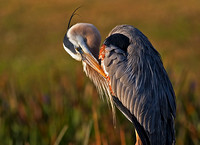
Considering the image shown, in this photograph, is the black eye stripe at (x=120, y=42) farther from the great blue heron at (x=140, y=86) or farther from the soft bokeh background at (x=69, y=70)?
the soft bokeh background at (x=69, y=70)

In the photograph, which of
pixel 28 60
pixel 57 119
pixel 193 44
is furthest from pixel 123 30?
pixel 193 44

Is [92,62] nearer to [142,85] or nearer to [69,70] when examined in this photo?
[142,85]

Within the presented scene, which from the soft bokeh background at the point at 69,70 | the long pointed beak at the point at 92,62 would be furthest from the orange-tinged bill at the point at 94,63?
the soft bokeh background at the point at 69,70

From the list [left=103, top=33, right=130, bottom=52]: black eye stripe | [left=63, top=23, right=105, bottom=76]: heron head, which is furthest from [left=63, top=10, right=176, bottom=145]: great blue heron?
[left=63, top=23, right=105, bottom=76]: heron head

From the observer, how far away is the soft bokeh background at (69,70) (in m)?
3.20

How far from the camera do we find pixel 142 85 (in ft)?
6.91

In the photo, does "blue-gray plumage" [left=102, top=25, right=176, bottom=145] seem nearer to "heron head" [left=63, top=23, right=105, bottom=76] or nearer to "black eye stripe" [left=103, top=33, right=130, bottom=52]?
"black eye stripe" [left=103, top=33, right=130, bottom=52]

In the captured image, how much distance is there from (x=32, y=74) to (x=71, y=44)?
17.0 feet

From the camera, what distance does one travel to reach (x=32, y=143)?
3150mm

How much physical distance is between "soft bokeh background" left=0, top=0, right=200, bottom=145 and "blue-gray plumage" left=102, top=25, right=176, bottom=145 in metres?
0.53

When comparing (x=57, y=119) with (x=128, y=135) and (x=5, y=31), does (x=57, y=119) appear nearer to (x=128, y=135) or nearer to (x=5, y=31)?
(x=128, y=135)

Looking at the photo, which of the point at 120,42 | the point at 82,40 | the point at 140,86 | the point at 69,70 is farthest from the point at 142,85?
the point at 69,70

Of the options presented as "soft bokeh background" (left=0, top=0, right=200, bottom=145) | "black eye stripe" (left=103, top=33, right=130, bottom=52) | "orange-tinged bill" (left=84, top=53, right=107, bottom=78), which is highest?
"black eye stripe" (left=103, top=33, right=130, bottom=52)

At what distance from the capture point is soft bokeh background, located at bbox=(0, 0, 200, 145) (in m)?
3.20
